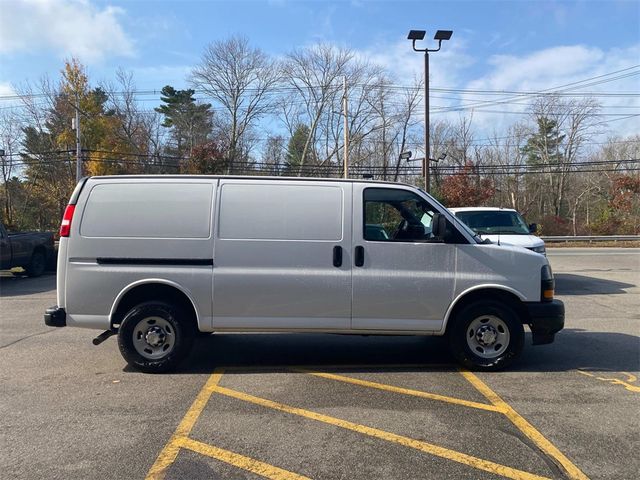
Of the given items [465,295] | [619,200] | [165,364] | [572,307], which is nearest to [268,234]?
[165,364]

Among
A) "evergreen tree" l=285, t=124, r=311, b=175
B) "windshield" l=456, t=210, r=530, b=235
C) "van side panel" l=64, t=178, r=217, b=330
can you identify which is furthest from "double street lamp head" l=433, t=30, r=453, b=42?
"evergreen tree" l=285, t=124, r=311, b=175

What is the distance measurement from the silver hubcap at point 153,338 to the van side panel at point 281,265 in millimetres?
577

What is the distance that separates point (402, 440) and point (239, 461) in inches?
49.1

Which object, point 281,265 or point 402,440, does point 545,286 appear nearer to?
point 402,440

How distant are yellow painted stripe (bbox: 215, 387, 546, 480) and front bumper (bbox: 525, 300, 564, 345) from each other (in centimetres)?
235

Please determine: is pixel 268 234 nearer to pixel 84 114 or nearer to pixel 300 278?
pixel 300 278

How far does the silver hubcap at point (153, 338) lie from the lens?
532 cm

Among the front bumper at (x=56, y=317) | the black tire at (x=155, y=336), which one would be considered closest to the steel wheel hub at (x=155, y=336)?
the black tire at (x=155, y=336)

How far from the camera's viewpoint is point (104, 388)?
4938 mm

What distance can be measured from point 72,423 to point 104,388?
2.87 ft

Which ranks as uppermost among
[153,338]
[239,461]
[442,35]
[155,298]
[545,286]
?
[442,35]

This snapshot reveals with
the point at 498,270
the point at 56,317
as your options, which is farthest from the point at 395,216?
the point at 56,317

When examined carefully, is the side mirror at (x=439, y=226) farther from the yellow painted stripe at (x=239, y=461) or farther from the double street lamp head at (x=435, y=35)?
the double street lamp head at (x=435, y=35)

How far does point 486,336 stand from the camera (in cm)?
539
